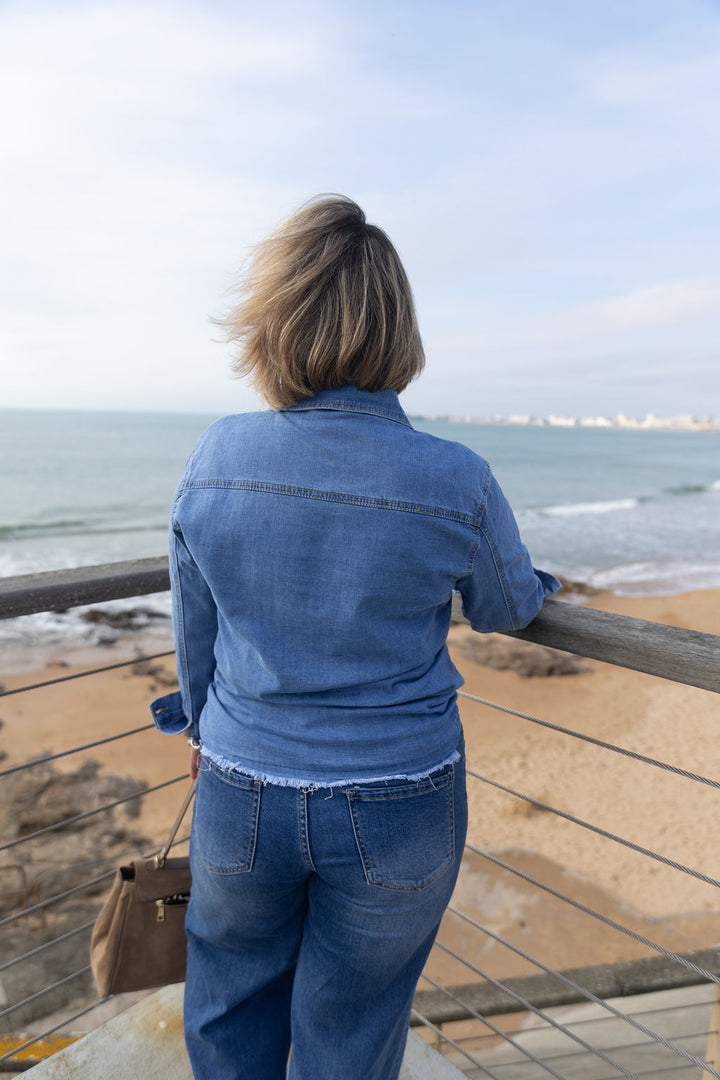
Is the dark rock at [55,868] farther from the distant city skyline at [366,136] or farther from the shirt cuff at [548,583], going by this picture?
the distant city skyline at [366,136]

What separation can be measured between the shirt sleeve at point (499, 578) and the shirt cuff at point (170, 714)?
56 centimetres

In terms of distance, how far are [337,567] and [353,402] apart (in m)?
0.22

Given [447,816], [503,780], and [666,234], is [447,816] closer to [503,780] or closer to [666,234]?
[503,780]

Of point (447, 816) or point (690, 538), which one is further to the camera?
point (690, 538)

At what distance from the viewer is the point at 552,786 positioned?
7000 mm

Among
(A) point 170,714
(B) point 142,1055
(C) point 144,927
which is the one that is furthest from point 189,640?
(B) point 142,1055

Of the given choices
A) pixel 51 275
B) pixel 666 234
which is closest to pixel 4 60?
pixel 666 234

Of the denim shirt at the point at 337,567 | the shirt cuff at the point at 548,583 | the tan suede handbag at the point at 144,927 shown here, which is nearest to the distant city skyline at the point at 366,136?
the denim shirt at the point at 337,567

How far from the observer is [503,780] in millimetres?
7125

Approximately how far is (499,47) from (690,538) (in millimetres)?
18949

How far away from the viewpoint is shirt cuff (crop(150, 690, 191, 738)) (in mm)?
1246

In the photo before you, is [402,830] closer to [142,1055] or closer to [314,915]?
[314,915]

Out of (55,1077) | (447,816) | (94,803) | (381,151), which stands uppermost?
(381,151)

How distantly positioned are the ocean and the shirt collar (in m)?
11.8
